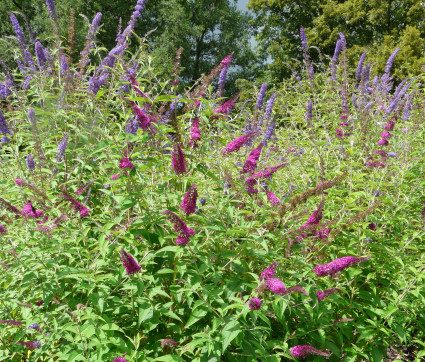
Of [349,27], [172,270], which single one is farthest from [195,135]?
[349,27]

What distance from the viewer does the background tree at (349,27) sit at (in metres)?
22.7

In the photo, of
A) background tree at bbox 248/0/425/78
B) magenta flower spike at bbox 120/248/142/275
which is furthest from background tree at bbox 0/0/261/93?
magenta flower spike at bbox 120/248/142/275

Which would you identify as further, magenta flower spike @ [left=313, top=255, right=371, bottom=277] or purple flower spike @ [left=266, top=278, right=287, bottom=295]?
magenta flower spike @ [left=313, top=255, right=371, bottom=277]

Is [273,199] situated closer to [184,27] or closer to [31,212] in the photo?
[31,212]

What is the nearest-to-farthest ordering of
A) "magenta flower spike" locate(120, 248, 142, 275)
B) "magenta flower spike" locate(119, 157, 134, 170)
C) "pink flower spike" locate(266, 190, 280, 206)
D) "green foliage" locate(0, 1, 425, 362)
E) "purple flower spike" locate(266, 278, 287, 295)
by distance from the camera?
"purple flower spike" locate(266, 278, 287, 295), "magenta flower spike" locate(120, 248, 142, 275), "green foliage" locate(0, 1, 425, 362), "magenta flower spike" locate(119, 157, 134, 170), "pink flower spike" locate(266, 190, 280, 206)

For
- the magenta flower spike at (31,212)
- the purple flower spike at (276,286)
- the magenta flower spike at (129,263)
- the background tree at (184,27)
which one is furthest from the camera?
the background tree at (184,27)

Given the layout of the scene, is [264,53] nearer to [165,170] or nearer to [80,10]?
[80,10]

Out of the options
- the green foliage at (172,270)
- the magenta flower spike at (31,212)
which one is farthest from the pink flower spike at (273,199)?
the magenta flower spike at (31,212)

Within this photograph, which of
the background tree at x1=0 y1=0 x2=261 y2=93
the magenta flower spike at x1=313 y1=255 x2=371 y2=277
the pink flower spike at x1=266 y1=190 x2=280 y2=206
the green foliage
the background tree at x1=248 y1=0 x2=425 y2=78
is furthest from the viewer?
the background tree at x1=0 y1=0 x2=261 y2=93

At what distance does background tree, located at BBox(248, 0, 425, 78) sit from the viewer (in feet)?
74.5

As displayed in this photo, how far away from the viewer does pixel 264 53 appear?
3241 centimetres

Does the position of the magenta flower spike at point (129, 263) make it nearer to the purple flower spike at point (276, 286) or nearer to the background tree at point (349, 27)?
the purple flower spike at point (276, 286)

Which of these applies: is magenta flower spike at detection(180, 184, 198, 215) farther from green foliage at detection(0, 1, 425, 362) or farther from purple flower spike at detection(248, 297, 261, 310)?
purple flower spike at detection(248, 297, 261, 310)

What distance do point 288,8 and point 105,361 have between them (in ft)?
104
